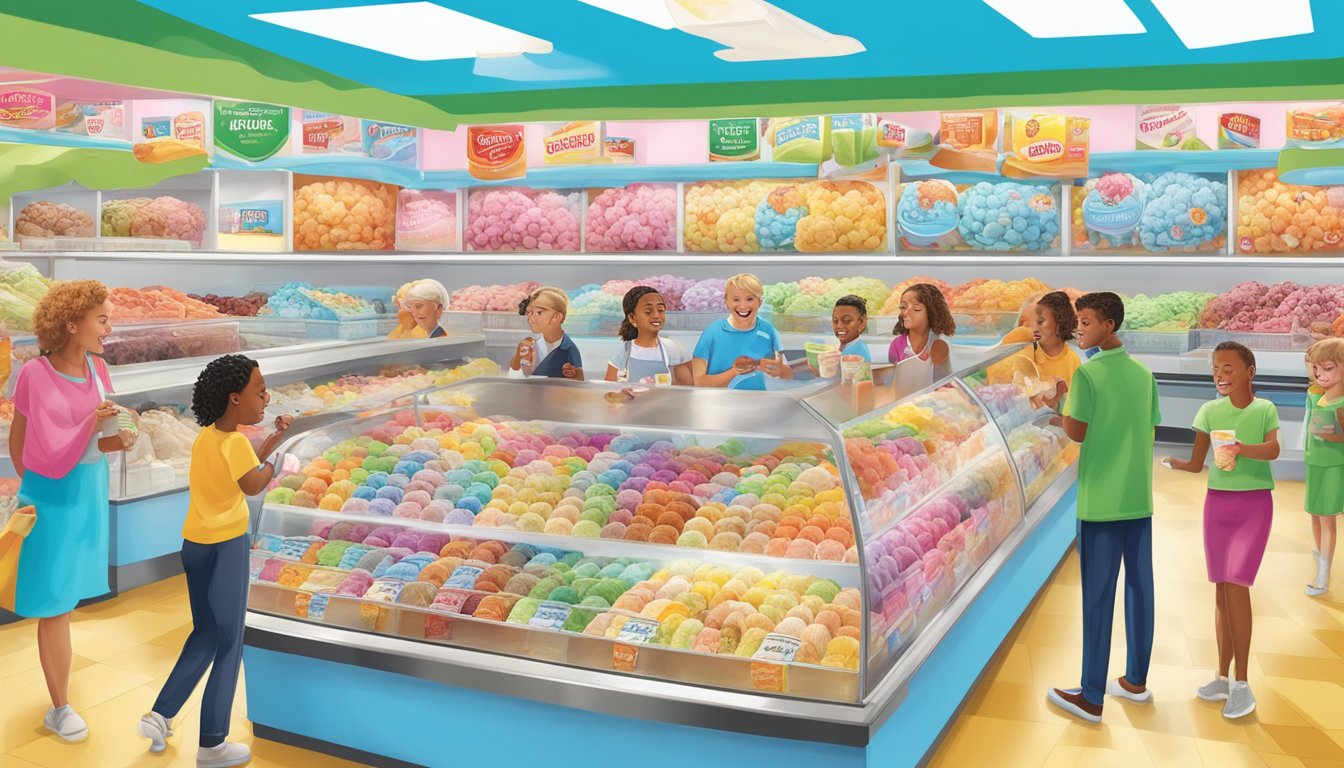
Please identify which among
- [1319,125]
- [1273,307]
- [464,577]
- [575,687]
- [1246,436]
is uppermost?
[1319,125]

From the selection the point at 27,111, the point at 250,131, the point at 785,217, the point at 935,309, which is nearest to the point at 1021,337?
the point at 935,309

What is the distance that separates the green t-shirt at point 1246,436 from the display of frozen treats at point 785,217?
527cm

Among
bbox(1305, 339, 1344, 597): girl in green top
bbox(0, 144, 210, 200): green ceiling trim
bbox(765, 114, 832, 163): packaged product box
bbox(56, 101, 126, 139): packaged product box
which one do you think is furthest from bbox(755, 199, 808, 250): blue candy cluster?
bbox(56, 101, 126, 139): packaged product box

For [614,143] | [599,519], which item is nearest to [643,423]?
[599,519]

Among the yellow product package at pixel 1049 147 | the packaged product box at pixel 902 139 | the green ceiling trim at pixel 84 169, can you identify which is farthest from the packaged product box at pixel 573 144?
the yellow product package at pixel 1049 147

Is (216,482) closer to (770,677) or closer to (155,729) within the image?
(155,729)

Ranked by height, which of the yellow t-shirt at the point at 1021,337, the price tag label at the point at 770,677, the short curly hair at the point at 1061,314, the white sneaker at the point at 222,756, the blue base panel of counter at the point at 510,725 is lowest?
the white sneaker at the point at 222,756

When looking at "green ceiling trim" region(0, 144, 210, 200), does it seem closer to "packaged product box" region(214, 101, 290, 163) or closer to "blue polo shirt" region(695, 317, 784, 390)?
"packaged product box" region(214, 101, 290, 163)

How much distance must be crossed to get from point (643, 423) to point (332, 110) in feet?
5.49

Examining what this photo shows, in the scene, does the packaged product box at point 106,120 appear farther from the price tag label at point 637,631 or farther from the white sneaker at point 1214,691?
the white sneaker at point 1214,691

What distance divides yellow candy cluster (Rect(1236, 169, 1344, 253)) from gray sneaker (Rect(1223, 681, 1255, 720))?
5.51m

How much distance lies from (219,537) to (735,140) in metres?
6.95

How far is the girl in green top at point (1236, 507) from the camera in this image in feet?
12.6

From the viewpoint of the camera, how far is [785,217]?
30.4ft
